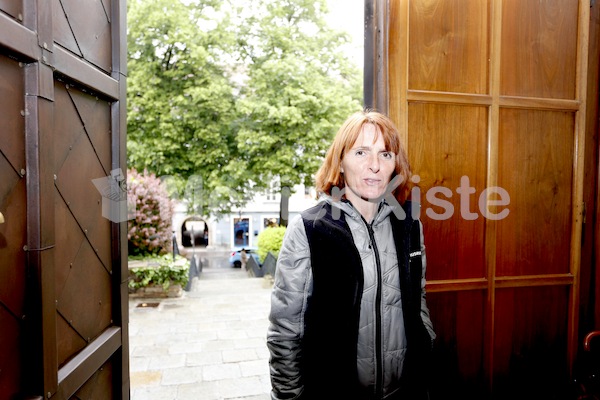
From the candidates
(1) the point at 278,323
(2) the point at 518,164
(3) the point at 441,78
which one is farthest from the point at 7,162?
(2) the point at 518,164

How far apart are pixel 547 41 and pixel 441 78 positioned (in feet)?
2.40

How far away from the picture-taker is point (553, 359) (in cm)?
255

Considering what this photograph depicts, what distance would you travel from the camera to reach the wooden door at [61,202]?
4.75ft

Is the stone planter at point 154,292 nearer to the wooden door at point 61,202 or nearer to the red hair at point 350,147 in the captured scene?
the wooden door at point 61,202

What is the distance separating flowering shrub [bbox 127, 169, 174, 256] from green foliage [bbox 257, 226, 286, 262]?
300cm

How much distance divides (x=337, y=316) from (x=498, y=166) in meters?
1.41

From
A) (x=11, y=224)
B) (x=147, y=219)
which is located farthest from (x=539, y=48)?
(x=147, y=219)

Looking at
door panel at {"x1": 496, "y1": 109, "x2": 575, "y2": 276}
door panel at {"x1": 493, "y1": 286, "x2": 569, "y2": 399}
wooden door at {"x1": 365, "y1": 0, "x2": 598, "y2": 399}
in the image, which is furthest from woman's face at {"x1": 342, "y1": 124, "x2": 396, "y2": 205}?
door panel at {"x1": 493, "y1": 286, "x2": 569, "y2": 399}

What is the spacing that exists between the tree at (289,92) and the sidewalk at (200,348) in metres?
5.29

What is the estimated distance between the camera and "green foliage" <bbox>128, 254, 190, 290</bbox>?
23.8ft

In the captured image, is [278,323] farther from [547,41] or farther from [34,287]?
[547,41]

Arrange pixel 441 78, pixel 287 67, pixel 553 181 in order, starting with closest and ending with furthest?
1. pixel 441 78
2. pixel 553 181
3. pixel 287 67

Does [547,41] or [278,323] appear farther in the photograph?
[547,41]

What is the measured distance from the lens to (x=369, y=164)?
181 centimetres
